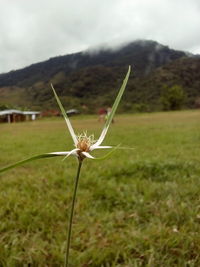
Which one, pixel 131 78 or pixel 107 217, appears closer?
pixel 107 217

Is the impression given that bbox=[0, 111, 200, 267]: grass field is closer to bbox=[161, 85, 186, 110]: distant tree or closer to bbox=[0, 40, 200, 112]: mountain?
bbox=[0, 40, 200, 112]: mountain

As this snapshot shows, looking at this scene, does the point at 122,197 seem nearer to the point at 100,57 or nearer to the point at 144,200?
the point at 144,200

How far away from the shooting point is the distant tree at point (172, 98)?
4156 cm

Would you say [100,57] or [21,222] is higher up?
[100,57]

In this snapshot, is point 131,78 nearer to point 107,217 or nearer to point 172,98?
point 172,98

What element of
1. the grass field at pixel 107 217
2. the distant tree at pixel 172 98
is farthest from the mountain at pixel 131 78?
the grass field at pixel 107 217

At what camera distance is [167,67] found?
54.8 metres

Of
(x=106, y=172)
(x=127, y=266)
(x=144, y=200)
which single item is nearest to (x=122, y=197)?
(x=144, y=200)

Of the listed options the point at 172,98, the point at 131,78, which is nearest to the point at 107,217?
the point at 172,98

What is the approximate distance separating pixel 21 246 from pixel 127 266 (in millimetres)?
604

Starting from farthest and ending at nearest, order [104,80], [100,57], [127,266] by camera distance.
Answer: [100,57] < [104,80] < [127,266]

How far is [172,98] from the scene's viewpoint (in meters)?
41.6

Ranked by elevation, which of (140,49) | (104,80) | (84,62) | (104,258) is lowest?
(104,258)

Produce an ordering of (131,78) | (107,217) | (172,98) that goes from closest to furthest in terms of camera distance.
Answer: (107,217) < (172,98) < (131,78)
